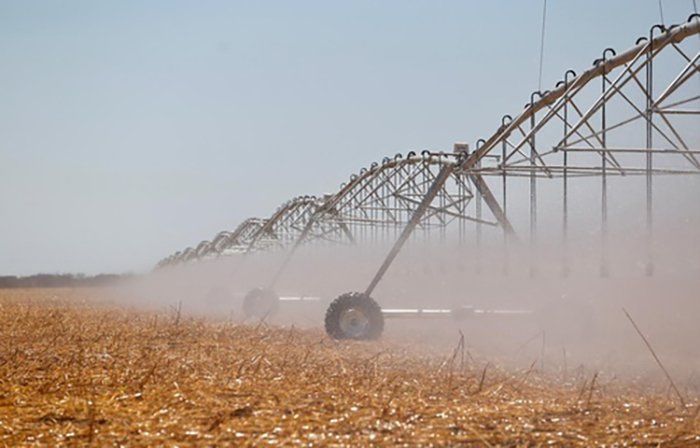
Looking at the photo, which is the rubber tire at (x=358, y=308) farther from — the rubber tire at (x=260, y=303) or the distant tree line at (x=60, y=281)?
the distant tree line at (x=60, y=281)

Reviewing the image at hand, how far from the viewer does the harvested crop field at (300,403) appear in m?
5.89

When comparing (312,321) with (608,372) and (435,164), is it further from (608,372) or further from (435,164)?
(608,372)

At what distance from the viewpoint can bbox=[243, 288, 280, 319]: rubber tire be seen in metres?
28.7

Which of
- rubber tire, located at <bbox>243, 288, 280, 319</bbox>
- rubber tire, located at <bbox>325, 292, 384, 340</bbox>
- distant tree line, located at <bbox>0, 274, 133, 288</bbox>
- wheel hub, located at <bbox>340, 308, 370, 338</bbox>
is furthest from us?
distant tree line, located at <bbox>0, 274, 133, 288</bbox>

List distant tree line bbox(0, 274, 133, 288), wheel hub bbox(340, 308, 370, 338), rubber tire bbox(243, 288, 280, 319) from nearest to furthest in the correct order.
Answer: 1. wheel hub bbox(340, 308, 370, 338)
2. rubber tire bbox(243, 288, 280, 319)
3. distant tree line bbox(0, 274, 133, 288)

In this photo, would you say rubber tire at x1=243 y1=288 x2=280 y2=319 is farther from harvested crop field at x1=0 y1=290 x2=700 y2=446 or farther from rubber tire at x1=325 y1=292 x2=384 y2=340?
harvested crop field at x1=0 y1=290 x2=700 y2=446

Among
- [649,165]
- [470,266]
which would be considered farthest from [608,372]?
[470,266]

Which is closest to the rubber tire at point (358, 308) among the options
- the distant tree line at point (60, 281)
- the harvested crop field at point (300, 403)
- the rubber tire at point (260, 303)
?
the harvested crop field at point (300, 403)

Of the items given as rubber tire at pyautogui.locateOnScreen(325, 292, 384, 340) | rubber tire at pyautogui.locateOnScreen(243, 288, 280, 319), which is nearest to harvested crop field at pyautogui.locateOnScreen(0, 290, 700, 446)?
rubber tire at pyautogui.locateOnScreen(325, 292, 384, 340)

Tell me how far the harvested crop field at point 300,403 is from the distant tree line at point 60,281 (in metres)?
93.7

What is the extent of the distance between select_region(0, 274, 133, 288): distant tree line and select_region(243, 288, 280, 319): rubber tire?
75.1m

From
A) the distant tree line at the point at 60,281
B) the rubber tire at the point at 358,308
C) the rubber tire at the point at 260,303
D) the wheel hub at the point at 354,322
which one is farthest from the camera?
the distant tree line at the point at 60,281

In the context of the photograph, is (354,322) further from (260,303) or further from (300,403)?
(300,403)

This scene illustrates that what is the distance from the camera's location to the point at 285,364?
9805mm
